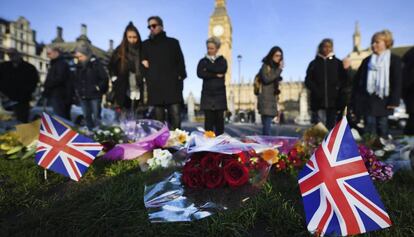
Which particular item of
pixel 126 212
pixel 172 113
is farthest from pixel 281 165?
pixel 172 113

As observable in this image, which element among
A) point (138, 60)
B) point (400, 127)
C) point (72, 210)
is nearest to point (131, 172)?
point (72, 210)

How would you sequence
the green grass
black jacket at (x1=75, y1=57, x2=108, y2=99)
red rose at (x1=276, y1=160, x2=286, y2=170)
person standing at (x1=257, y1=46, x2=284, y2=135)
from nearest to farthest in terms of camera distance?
the green grass, red rose at (x1=276, y1=160, x2=286, y2=170), person standing at (x1=257, y1=46, x2=284, y2=135), black jacket at (x1=75, y1=57, x2=108, y2=99)

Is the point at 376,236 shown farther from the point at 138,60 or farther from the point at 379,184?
the point at 138,60

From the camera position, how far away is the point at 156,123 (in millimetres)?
3432

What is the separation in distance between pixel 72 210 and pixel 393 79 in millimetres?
4396

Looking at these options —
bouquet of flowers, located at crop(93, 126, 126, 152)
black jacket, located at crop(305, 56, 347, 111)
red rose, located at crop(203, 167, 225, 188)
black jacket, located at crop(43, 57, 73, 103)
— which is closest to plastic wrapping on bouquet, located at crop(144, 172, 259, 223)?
red rose, located at crop(203, 167, 225, 188)

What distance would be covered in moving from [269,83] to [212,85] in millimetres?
965

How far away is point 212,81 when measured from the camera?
473cm

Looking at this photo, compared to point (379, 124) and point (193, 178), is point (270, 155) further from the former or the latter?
point (379, 124)

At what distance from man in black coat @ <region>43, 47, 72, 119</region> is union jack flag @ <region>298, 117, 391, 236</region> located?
568 cm

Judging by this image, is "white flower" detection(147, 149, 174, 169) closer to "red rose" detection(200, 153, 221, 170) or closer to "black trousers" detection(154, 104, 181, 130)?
"red rose" detection(200, 153, 221, 170)

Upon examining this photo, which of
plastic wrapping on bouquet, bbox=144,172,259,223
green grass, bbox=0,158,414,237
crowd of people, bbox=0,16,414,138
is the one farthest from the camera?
crowd of people, bbox=0,16,414,138

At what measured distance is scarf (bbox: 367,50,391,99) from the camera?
4209mm

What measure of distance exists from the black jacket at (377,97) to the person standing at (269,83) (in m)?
1.24
